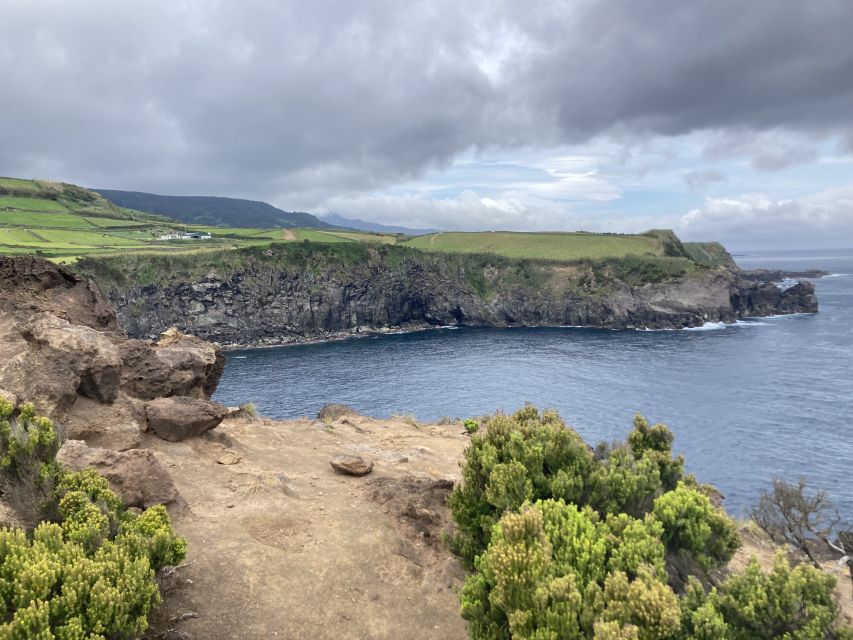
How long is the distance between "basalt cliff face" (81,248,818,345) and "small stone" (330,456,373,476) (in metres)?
108

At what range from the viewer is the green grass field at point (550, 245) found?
168m

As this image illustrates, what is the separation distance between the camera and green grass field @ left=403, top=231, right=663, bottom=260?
168250 millimetres

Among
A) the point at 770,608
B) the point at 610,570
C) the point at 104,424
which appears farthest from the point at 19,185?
the point at 770,608

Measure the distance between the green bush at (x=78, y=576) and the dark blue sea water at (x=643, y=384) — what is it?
159 feet

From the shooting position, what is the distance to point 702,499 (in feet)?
49.1

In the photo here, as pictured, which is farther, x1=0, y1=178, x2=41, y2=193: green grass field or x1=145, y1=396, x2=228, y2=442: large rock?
x1=0, y1=178, x2=41, y2=193: green grass field

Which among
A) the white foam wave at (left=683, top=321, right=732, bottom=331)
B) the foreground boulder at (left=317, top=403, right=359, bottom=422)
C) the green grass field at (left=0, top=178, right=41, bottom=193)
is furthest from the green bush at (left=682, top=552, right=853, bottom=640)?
the green grass field at (left=0, top=178, right=41, bottom=193)

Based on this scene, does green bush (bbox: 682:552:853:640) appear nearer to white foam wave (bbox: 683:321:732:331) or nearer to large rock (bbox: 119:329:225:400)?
large rock (bbox: 119:329:225:400)

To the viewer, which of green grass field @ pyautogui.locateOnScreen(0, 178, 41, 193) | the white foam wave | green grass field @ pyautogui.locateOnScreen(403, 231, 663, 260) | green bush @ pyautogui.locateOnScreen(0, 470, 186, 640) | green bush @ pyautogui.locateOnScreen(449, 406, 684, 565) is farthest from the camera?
green grass field @ pyautogui.locateOnScreen(0, 178, 41, 193)

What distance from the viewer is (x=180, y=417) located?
84.5 ft

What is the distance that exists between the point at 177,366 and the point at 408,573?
1931 centimetres

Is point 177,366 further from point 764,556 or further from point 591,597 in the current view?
point 764,556

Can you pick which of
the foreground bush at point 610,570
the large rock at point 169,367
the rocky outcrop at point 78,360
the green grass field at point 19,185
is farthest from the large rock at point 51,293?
the green grass field at point 19,185

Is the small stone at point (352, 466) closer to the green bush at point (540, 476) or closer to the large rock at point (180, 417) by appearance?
the large rock at point (180, 417)
